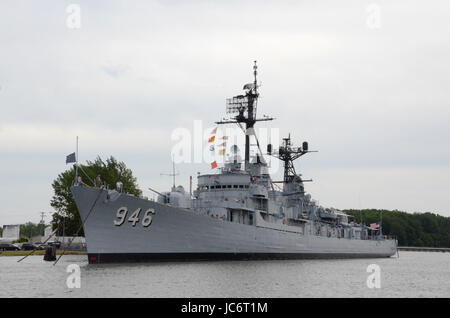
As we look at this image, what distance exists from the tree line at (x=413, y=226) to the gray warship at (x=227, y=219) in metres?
70.2

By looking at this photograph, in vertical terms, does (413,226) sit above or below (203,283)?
above

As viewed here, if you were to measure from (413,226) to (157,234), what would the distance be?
110m

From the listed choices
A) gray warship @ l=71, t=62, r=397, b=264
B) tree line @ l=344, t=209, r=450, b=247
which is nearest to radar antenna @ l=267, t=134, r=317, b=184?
gray warship @ l=71, t=62, r=397, b=264

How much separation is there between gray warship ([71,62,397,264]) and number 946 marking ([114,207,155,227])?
0.06 metres

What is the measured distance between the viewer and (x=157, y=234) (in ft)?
104

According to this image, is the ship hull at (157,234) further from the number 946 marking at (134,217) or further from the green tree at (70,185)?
the green tree at (70,185)

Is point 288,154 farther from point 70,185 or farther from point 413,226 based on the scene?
point 413,226

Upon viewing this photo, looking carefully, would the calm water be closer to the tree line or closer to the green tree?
the green tree

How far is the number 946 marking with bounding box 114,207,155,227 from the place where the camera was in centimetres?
3052

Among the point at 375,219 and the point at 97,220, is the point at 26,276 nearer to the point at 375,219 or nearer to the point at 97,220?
the point at 97,220

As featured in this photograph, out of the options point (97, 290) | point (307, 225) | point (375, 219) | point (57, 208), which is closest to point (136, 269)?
point (97, 290)

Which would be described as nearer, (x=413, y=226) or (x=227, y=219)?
(x=227, y=219)

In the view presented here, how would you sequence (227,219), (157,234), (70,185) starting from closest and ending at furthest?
1. (157,234)
2. (227,219)
3. (70,185)

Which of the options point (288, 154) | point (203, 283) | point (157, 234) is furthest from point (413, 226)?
point (203, 283)
